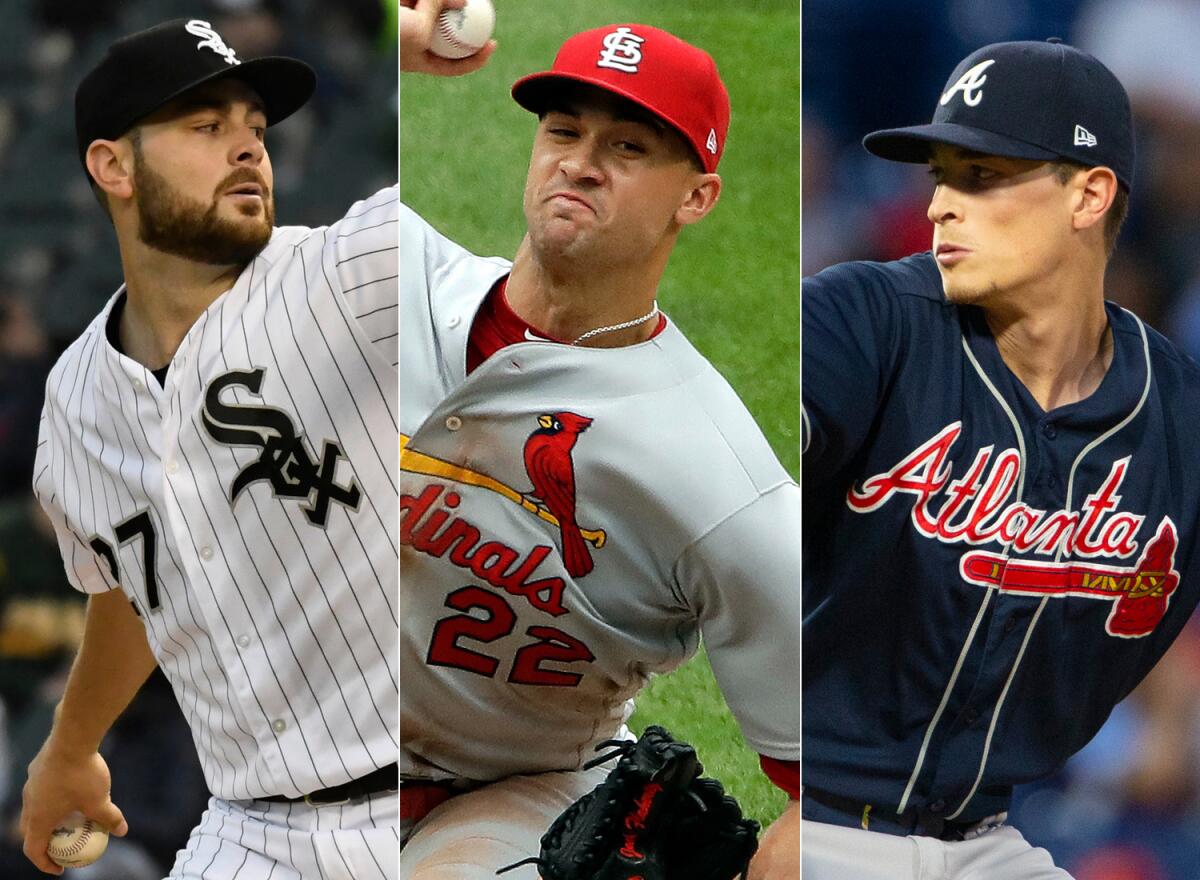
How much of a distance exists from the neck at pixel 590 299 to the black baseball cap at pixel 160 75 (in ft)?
1.92

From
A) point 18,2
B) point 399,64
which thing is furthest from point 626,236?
point 18,2

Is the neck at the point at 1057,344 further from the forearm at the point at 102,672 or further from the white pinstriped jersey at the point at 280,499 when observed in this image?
the forearm at the point at 102,672

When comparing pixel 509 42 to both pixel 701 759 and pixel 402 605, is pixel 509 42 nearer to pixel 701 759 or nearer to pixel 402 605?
pixel 402 605

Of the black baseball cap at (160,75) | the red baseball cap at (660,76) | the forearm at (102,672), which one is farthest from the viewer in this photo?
the forearm at (102,672)

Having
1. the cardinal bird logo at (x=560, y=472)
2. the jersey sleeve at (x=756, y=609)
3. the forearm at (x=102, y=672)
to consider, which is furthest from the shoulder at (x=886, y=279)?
the forearm at (x=102, y=672)

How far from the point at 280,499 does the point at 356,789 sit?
1.89 feet

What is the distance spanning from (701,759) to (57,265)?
5.15 feet

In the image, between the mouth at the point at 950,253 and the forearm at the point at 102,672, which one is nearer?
the mouth at the point at 950,253

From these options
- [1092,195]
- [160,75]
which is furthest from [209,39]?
[1092,195]

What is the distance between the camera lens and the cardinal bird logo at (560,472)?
3420 millimetres

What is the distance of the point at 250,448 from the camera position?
3516 mm

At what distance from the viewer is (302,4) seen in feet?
11.6

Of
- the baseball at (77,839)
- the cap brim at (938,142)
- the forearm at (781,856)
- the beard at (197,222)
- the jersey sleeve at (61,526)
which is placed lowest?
the baseball at (77,839)

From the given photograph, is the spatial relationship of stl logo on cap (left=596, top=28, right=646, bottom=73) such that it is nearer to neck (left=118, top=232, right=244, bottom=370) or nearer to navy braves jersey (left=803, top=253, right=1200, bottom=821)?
navy braves jersey (left=803, top=253, right=1200, bottom=821)
